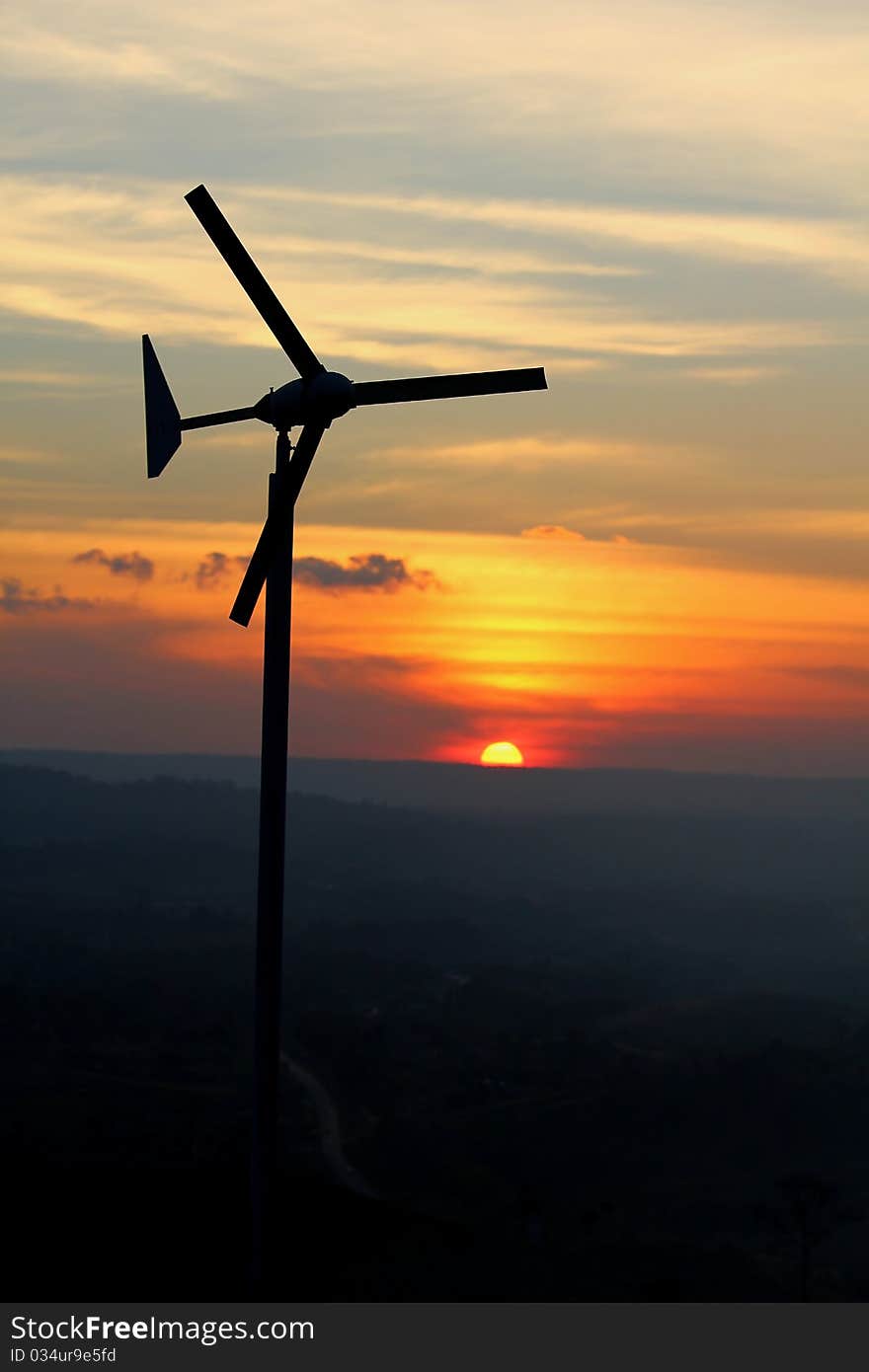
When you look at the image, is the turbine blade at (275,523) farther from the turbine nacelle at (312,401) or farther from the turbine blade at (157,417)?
the turbine blade at (157,417)

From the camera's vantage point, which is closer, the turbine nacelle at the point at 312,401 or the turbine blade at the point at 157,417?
the turbine nacelle at the point at 312,401

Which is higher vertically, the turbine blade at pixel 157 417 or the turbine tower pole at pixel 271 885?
the turbine blade at pixel 157 417

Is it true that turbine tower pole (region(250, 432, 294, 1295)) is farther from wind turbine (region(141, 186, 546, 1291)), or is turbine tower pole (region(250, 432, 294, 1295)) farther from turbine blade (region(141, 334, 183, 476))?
turbine blade (region(141, 334, 183, 476))

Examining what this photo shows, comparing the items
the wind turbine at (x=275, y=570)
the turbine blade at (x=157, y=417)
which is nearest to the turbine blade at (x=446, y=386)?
the wind turbine at (x=275, y=570)

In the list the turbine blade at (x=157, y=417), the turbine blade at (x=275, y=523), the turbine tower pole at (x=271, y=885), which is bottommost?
the turbine tower pole at (x=271, y=885)

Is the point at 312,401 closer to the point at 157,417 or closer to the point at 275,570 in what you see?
the point at 275,570
